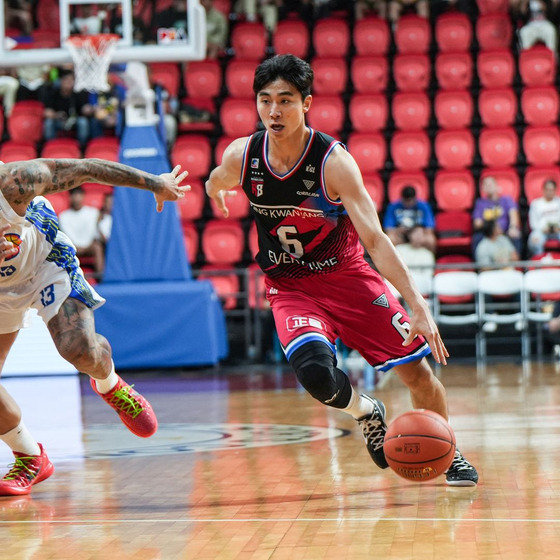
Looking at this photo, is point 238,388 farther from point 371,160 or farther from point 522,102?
point 522,102

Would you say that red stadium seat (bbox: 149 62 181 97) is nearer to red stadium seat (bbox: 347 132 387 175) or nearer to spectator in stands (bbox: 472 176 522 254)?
red stadium seat (bbox: 347 132 387 175)

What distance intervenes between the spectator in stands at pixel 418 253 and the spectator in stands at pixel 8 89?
684cm

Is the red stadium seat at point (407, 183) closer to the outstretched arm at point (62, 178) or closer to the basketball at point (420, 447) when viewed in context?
the outstretched arm at point (62, 178)

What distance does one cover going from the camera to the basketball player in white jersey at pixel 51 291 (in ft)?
15.0

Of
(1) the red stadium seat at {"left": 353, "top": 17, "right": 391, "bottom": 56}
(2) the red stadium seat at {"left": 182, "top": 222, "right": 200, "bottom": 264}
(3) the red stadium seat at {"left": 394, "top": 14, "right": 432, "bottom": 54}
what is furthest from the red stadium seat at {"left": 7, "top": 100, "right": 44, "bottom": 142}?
(3) the red stadium seat at {"left": 394, "top": 14, "right": 432, "bottom": 54}

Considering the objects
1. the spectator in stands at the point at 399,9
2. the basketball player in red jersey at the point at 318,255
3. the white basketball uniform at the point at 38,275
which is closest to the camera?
the basketball player in red jersey at the point at 318,255

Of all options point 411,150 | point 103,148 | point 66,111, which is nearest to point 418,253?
point 411,150

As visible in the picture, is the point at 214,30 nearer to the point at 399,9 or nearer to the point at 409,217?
the point at 399,9

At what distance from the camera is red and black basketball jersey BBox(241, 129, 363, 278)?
4.64 m

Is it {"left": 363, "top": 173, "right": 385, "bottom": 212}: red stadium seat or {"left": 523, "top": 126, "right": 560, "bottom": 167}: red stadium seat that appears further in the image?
{"left": 523, "top": 126, "right": 560, "bottom": 167}: red stadium seat

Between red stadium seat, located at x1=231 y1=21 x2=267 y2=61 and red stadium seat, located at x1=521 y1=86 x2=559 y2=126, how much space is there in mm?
4264

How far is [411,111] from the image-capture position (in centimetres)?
1511

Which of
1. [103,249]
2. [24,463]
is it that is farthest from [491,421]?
[103,249]

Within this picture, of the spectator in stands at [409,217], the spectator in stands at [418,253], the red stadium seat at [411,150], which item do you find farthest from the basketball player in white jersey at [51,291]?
the red stadium seat at [411,150]
